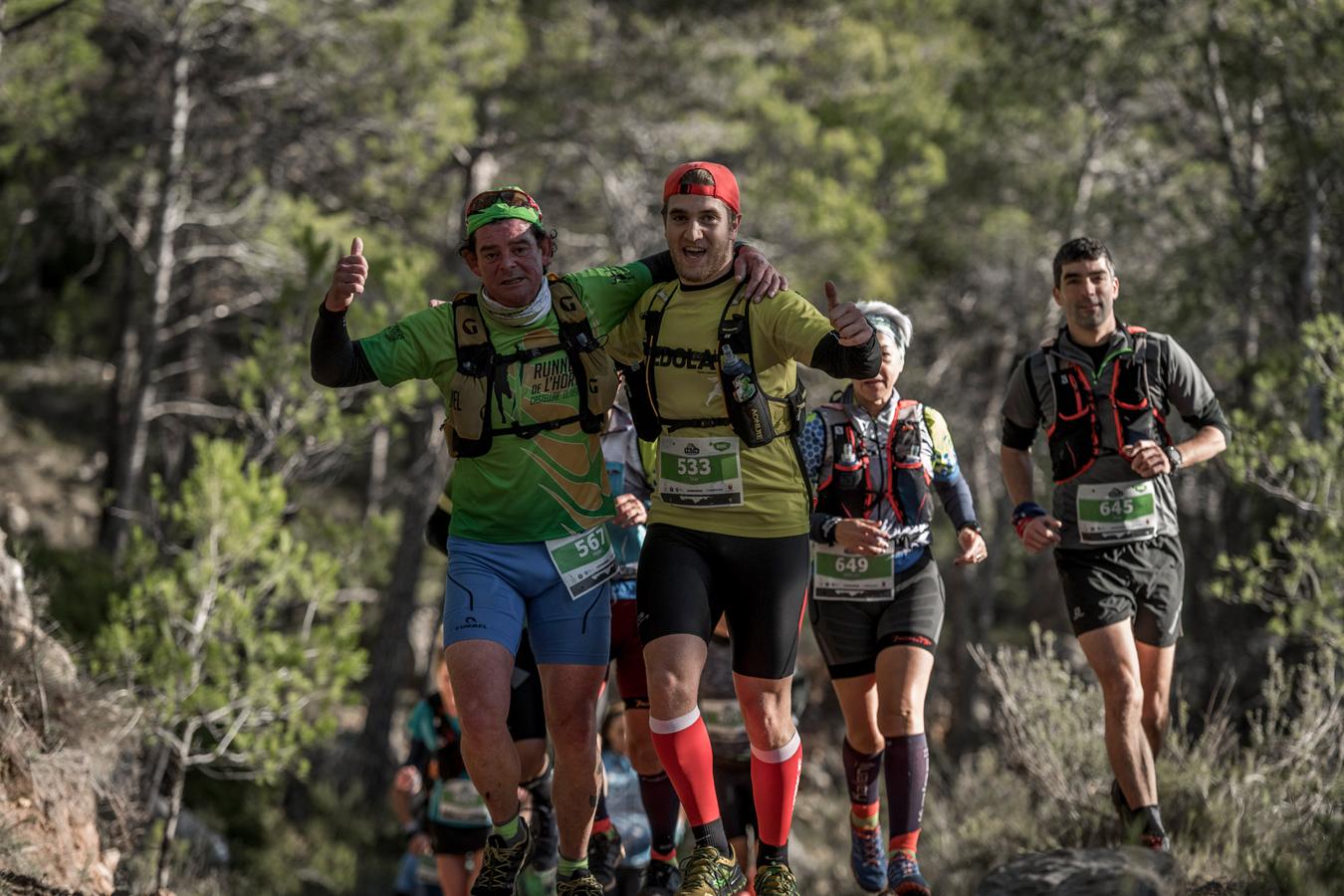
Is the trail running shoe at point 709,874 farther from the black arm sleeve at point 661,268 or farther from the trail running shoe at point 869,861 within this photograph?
the black arm sleeve at point 661,268

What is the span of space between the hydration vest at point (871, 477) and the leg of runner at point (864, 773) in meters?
0.69

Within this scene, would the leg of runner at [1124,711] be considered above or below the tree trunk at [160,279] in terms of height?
below

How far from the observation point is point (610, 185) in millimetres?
16297

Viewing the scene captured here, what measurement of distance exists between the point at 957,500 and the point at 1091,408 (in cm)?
66

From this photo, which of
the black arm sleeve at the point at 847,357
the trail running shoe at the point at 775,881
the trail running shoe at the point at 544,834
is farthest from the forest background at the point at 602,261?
the black arm sleeve at the point at 847,357

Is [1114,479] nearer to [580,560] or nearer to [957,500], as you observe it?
[957,500]

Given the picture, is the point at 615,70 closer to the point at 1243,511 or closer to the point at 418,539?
the point at 418,539

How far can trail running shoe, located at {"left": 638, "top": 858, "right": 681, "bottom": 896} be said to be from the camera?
5.48 metres

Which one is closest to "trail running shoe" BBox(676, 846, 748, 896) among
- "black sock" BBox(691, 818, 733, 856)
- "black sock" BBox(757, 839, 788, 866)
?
"black sock" BBox(691, 818, 733, 856)

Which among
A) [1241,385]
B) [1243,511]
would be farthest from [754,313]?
[1243,511]

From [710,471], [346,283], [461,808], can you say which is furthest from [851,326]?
[461,808]

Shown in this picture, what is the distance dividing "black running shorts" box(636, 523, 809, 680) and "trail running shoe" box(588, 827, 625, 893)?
173 cm

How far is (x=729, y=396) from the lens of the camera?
15.4 feet

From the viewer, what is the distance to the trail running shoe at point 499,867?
4477 millimetres
